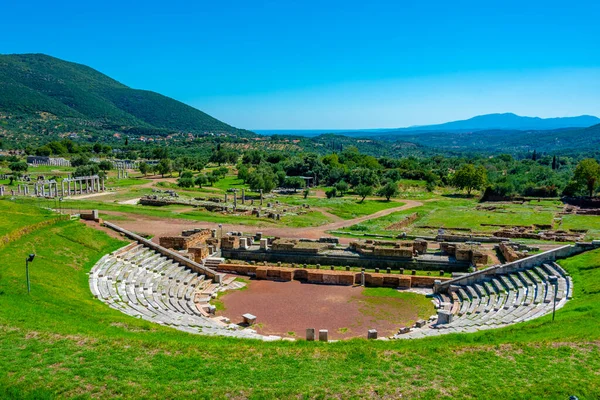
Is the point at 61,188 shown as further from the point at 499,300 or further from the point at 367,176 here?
the point at 499,300

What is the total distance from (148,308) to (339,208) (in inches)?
2136

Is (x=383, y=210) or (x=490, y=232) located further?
(x=383, y=210)

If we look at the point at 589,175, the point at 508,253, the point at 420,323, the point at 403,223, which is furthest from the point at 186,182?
the point at 420,323

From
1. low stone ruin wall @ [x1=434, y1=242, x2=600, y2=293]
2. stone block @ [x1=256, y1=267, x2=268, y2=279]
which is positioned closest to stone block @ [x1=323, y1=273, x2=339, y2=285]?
stone block @ [x1=256, y1=267, x2=268, y2=279]

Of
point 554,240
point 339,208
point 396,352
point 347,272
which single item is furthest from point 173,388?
point 339,208

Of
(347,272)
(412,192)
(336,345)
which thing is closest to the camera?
(336,345)

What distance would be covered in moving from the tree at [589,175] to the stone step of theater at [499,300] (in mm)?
65215

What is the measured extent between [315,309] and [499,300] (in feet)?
37.7

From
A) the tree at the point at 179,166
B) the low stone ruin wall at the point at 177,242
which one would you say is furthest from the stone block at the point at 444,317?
the tree at the point at 179,166

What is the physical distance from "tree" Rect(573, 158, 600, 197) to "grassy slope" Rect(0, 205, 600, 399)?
7587 cm

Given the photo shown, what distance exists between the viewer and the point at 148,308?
84.3 feet

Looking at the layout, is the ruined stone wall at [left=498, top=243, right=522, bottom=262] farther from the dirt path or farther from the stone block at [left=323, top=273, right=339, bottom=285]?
the dirt path

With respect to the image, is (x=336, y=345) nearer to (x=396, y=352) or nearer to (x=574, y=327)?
(x=396, y=352)

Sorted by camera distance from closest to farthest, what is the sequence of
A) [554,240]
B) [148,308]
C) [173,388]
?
[173,388] < [148,308] < [554,240]
